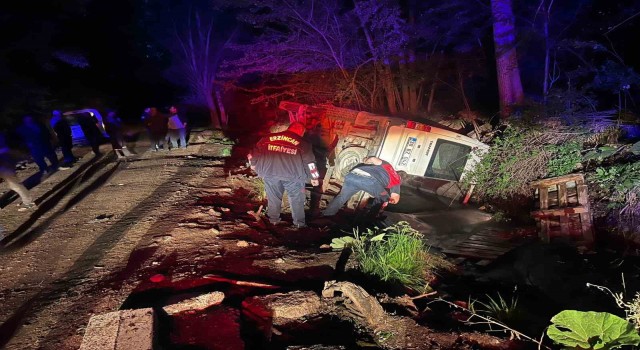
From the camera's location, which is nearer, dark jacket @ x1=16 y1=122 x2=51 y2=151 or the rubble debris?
the rubble debris

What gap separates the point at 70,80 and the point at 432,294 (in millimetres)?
20852

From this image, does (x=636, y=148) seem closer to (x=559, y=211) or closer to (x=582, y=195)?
(x=582, y=195)

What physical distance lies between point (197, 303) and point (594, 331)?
10.3 feet

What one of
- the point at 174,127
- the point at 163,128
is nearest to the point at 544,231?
the point at 174,127

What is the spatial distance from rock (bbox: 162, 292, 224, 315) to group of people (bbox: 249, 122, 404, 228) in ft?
A: 7.12

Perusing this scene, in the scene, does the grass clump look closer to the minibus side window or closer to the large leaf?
the large leaf

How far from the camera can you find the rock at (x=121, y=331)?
2701mm

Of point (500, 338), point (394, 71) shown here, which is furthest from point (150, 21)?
point (500, 338)

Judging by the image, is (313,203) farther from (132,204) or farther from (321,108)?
(132,204)

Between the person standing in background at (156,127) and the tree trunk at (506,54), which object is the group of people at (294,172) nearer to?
the tree trunk at (506,54)

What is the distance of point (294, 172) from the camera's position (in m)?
5.22

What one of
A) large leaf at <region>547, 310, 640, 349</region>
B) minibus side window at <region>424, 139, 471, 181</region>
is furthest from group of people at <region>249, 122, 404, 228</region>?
large leaf at <region>547, 310, 640, 349</region>

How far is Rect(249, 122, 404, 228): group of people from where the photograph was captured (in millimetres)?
5191

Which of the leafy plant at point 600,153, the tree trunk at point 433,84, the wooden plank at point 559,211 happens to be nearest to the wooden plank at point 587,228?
the wooden plank at point 559,211
